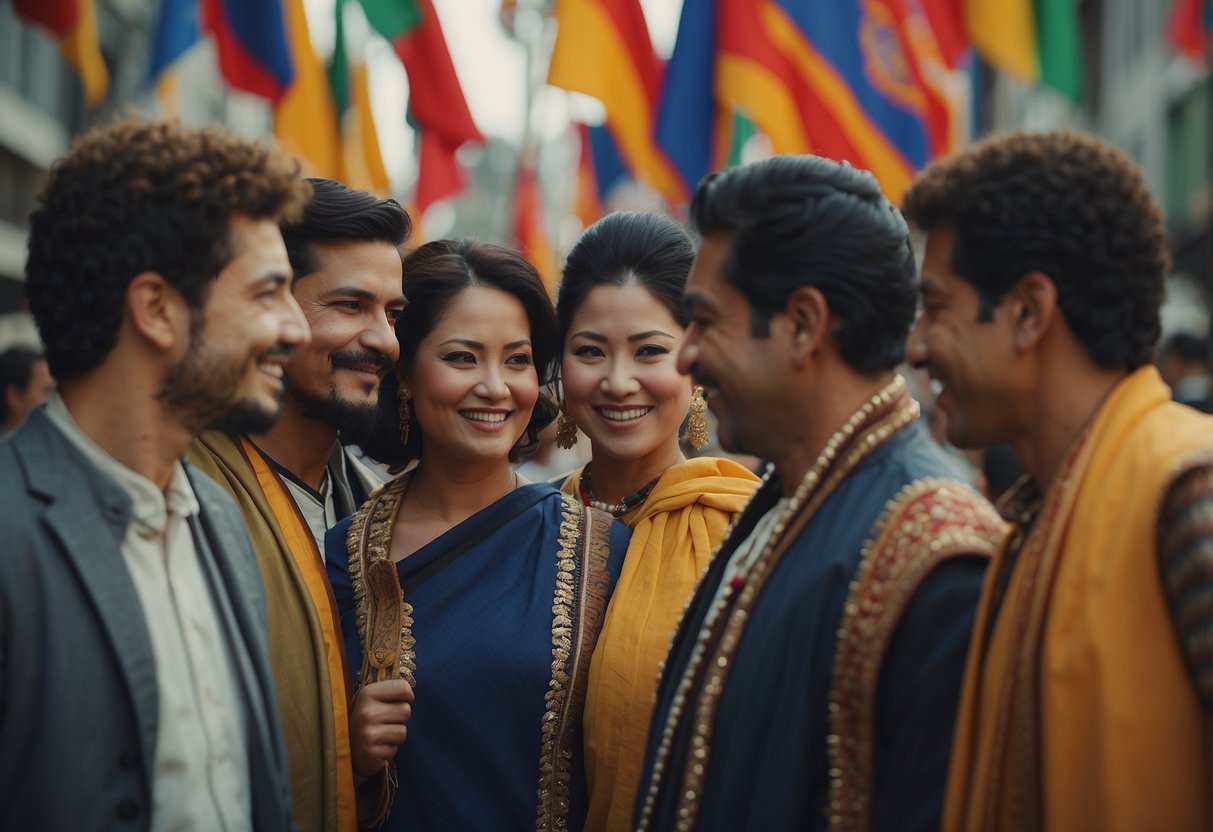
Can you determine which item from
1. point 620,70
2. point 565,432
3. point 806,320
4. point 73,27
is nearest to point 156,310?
point 806,320

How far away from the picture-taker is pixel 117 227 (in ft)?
7.52

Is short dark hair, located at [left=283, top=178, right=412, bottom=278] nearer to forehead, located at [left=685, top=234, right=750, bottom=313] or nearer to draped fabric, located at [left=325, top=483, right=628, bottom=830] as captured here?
draped fabric, located at [left=325, top=483, right=628, bottom=830]

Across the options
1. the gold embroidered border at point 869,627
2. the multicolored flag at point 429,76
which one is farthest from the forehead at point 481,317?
the multicolored flag at point 429,76

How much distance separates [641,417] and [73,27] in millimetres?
6792

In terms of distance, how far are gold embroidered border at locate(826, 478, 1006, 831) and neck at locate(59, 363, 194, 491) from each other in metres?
1.23

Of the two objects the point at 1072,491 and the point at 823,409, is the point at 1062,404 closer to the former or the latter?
the point at 1072,491

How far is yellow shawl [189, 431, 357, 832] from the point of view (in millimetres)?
3006

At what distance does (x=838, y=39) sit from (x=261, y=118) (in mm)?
24066

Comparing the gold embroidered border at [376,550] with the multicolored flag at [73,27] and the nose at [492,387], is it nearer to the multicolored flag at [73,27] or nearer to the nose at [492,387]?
the nose at [492,387]

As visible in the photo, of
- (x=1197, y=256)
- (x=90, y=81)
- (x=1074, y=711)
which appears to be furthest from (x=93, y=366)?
(x=1197, y=256)

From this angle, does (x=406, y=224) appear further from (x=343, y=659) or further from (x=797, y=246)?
(x=797, y=246)

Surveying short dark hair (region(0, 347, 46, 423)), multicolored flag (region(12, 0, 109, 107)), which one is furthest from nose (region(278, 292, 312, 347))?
multicolored flag (region(12, 0, 109, 107))

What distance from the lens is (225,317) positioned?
7.87 ft

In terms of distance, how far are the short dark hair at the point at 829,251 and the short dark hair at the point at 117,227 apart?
2.96ft
